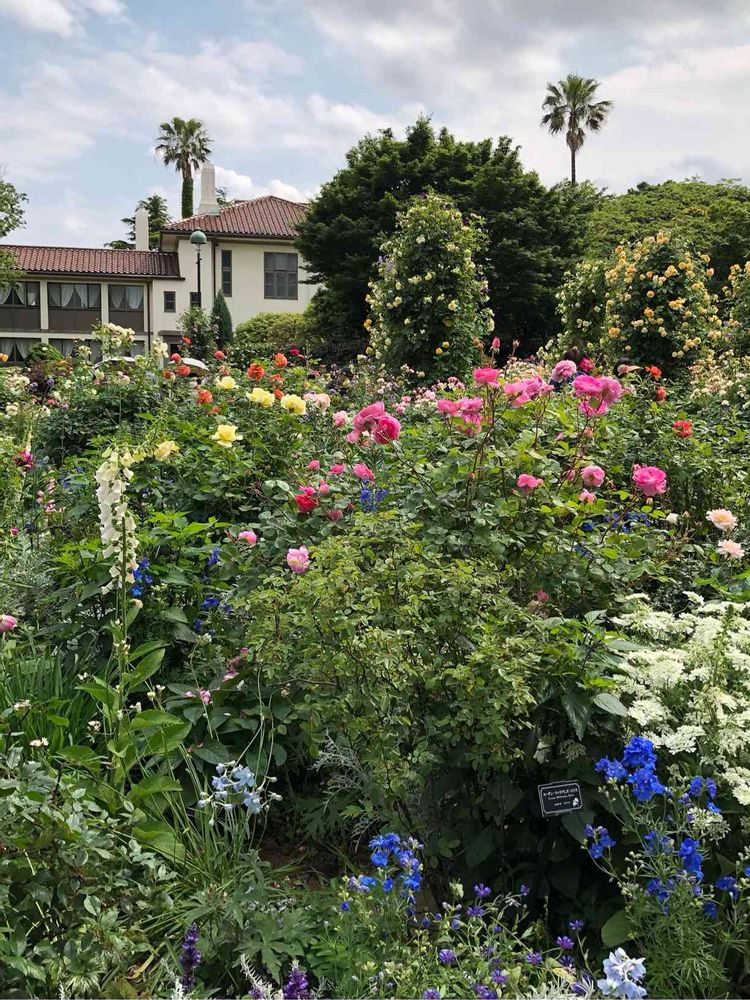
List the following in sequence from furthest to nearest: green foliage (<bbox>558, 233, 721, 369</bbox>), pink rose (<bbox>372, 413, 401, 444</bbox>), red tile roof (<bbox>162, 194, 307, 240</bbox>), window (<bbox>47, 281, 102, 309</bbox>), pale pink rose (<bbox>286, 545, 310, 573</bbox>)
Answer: window (<bbox>47, 281, 102, 309</bbox>) < red tile roof (<bbox>162, 194, 307, 240</bbox>) < green foliage (<bbox>558, 233, 721, 369</bbox>) < pink rose (<bbox>372, 413, 401, 444</bbox>) < pale pink rose (<bbox>286, 545, 310, 573</bbox>)

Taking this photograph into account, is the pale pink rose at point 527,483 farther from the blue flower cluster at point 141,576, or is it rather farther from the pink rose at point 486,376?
the blue flower cluster at point 141,576

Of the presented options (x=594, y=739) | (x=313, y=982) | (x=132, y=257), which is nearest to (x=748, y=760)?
(x=594, y=739)

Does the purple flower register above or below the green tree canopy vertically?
below

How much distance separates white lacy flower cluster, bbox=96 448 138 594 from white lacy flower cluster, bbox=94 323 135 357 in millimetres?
5202

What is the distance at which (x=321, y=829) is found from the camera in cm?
250

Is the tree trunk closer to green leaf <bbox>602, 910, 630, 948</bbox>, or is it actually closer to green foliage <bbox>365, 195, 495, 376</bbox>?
green foliage <bbox>365, 195, 495, 376</bbox>

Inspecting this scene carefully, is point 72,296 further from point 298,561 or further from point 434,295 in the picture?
point 298,561

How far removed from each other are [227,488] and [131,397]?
303 centimetres

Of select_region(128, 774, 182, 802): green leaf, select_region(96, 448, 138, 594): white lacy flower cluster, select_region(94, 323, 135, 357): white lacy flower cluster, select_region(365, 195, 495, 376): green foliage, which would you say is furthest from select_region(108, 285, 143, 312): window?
select_region(128, 774, 182, 802): green leaf

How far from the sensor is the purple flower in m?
1.77

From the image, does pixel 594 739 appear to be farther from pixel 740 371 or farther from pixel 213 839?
pixel 740 371

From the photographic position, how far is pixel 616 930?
6.16ft

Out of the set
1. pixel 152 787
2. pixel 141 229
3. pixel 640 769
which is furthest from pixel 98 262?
pixel 640 769

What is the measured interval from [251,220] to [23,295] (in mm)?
10527
